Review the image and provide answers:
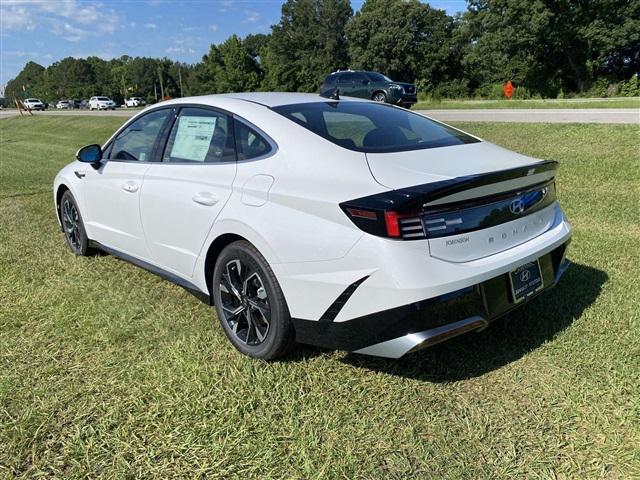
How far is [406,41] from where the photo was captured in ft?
183

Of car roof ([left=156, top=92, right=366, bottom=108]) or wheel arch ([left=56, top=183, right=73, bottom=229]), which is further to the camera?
wheel arch ([left=56, top=183, right=73, bottom=229])

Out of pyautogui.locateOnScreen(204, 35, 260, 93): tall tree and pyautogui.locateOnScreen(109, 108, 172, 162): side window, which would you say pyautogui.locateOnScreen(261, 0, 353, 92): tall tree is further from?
pyautogui.locateOnScreen(109, 108, 172, 162): side window

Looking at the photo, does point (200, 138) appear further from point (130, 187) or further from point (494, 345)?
point (494, 345)

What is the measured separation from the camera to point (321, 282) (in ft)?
Result: 8.25

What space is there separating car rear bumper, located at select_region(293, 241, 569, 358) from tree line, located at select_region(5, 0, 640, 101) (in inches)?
1483

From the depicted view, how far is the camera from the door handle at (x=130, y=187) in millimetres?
3795

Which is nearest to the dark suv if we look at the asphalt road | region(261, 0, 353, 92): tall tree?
the asphalt road

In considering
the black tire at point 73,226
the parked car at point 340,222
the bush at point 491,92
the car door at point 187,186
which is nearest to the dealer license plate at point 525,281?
the parked car at point 340,222

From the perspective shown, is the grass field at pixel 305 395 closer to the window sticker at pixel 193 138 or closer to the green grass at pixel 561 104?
the window sticker at pixel 193 138

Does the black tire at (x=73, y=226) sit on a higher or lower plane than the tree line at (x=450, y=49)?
lower

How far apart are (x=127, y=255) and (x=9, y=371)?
134cm

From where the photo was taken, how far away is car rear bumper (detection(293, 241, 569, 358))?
2367 mm

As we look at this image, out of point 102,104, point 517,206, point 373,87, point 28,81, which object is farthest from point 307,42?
point 28,81

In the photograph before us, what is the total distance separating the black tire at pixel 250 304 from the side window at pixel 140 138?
1.28 metres
